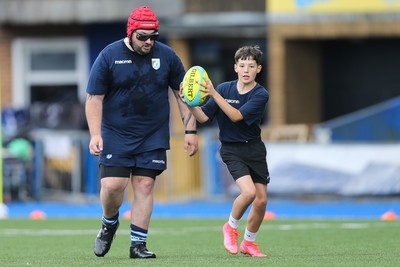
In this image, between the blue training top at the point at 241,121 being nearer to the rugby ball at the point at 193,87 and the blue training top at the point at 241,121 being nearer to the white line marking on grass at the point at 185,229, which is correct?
the rugby ball at the point at 193,87

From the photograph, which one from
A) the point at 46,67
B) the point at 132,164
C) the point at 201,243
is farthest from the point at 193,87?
the point at 46,67

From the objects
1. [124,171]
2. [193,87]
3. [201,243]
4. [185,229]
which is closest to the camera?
[193,87]

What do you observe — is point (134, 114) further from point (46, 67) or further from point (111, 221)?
point (46, 67)

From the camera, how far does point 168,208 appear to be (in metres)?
21.7

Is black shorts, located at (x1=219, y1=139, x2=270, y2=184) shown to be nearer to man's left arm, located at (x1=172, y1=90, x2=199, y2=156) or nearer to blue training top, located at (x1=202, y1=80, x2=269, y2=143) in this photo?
blue training top, located at (x1=202, y1=80, x2=269, y2=143)

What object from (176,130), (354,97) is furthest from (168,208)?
(354,97)

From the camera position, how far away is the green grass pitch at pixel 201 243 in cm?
1072

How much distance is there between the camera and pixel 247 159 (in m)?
11.3

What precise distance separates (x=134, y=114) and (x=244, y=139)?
1.02 metres

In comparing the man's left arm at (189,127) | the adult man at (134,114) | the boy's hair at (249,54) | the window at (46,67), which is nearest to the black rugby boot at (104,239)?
the adult man at (134,114)

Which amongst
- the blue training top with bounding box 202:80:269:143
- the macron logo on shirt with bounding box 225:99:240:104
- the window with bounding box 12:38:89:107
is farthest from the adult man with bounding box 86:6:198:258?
the window with bounding box 12:38:89:107

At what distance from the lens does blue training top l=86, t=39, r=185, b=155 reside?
11.0 meters

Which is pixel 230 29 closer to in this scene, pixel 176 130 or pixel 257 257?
pixel 176 130

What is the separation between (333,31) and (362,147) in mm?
4097
